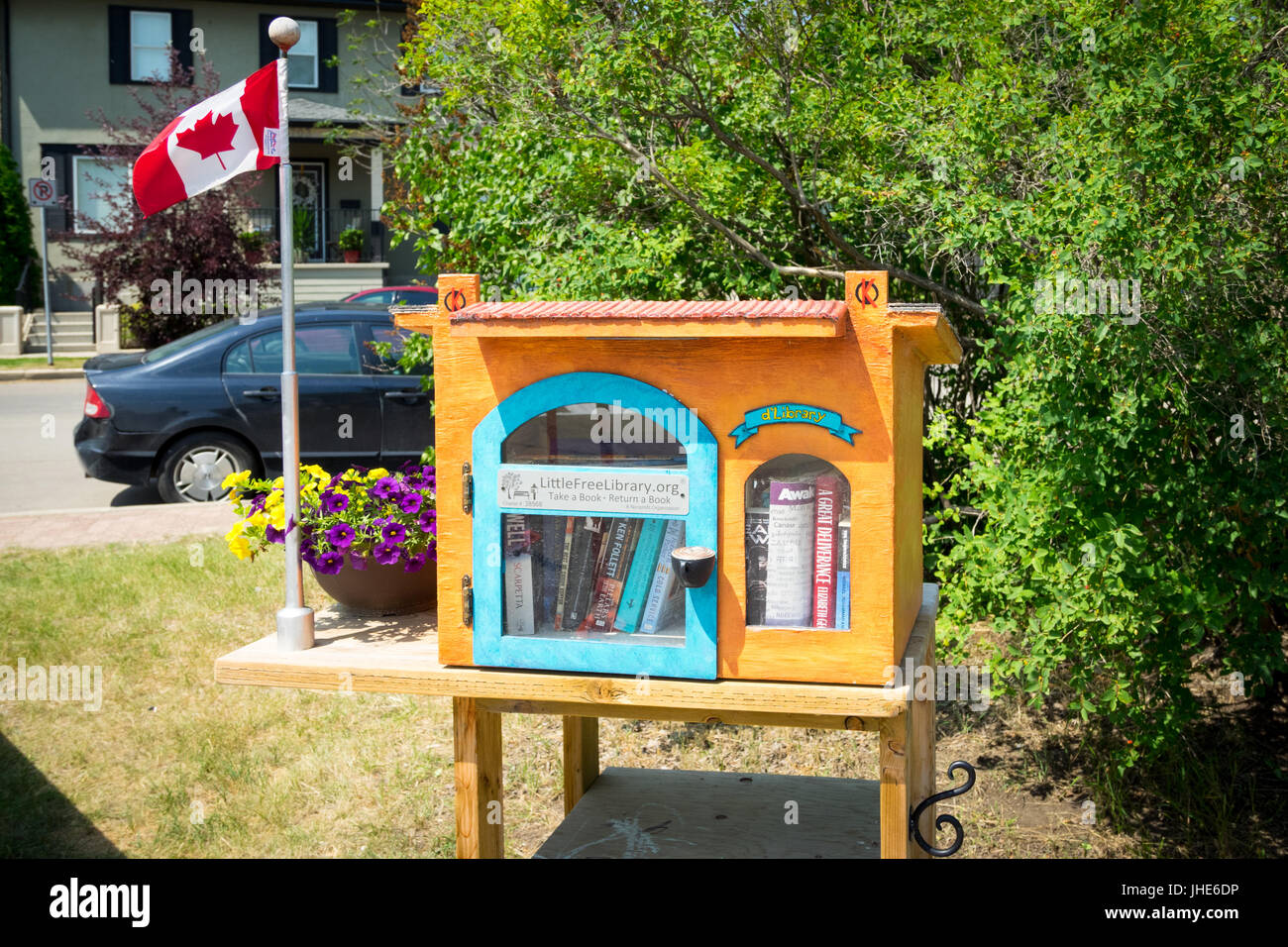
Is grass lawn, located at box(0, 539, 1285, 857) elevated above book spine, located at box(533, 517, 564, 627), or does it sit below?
below

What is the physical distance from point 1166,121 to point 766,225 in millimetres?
2060

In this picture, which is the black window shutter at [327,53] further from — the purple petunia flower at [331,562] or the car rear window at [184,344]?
the purple petunia flower at [331,562]

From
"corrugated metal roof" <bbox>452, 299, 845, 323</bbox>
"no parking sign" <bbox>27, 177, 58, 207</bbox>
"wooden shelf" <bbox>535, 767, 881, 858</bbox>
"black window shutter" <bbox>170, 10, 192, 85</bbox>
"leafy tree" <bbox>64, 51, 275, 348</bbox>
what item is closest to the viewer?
"corrugated metal roof" <bbox>452, 299, 845, 323</bbox>

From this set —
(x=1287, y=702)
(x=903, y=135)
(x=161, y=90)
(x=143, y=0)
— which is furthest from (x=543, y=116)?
(x=143, y=0)

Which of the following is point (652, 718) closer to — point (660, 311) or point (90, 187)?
point (660, 311)

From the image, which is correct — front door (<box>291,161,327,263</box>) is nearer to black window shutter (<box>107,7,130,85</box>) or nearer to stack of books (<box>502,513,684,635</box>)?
black window shutter (<box>107,7,130,85</box>)

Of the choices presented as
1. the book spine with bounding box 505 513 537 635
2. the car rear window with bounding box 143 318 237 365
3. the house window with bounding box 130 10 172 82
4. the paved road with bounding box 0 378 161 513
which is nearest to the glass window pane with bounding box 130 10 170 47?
the house window with bounding box 130 10 172 82

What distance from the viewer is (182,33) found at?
21.5 meters

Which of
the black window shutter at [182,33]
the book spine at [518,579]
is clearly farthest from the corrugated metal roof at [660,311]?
the black window shutter at [182,33]

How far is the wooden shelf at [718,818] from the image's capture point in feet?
10.4

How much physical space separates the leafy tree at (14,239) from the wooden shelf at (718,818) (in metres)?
20.9

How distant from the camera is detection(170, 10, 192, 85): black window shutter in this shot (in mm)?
21425

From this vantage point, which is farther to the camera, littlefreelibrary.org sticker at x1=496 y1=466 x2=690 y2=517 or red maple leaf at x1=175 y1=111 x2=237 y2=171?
red maple leaf at x1=175 y1=111 x2=237 y2=171

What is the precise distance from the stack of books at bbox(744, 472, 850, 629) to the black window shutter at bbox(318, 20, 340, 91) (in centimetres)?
2210
